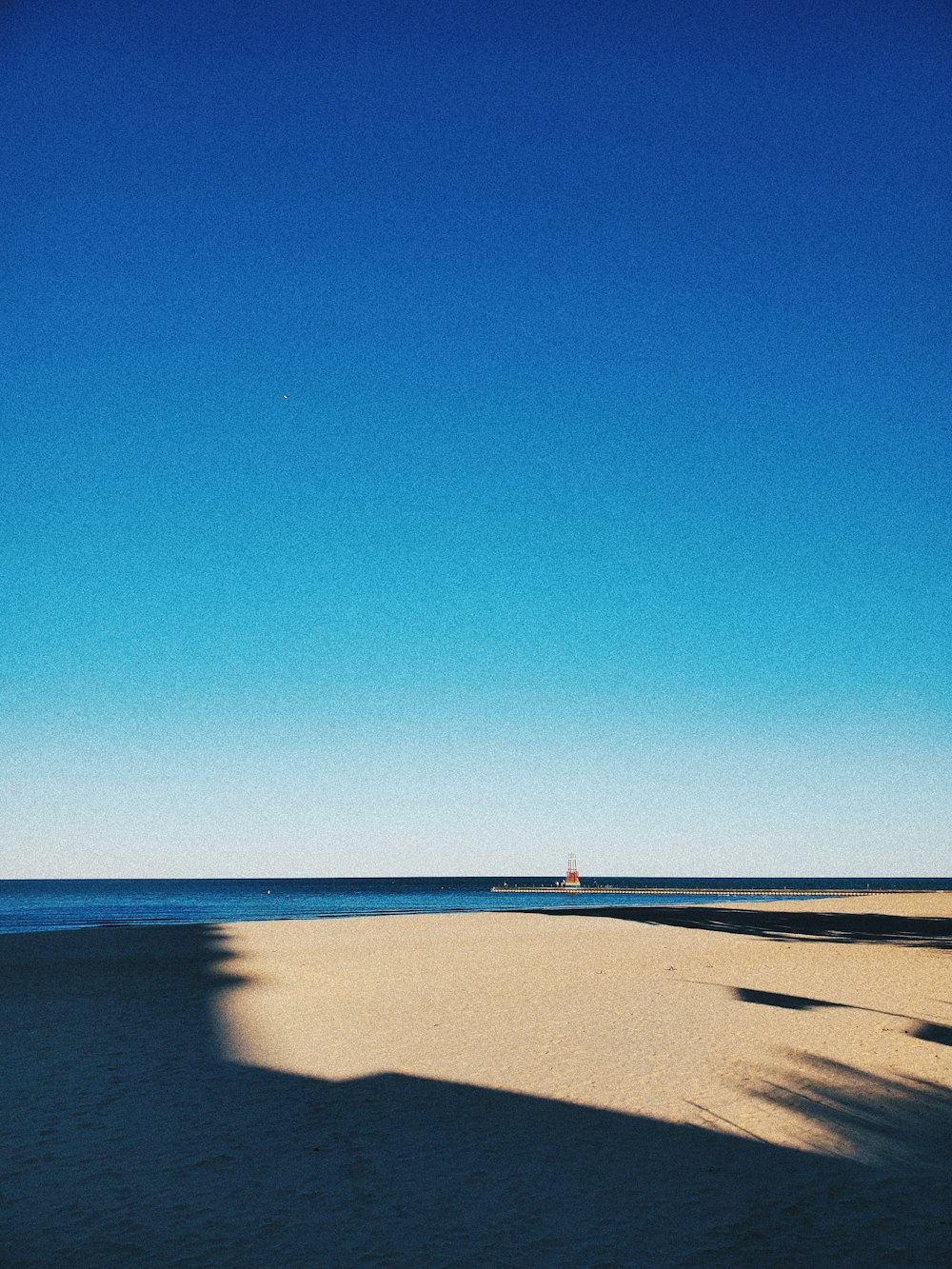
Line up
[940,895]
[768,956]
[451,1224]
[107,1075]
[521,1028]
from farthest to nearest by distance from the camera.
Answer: [940,895] < [768,956] < [521,1028] < [107,1075] < [451,1224]

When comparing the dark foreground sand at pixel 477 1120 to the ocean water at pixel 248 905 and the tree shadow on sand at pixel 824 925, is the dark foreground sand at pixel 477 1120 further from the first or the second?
the ocean water at pixel 248 905

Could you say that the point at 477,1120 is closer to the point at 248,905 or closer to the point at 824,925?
the point at 824,925

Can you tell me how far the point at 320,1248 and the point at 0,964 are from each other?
16.0m

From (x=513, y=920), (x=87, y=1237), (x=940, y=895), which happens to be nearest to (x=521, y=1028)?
(x=87, y=1237)

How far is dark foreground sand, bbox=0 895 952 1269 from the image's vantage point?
5.09 metres

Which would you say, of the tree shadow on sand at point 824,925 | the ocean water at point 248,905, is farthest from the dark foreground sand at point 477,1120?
the ocean water at point 248,905

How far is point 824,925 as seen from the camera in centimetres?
2992

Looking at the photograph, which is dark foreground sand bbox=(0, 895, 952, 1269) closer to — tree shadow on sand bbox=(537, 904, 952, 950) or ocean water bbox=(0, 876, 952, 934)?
tree shadow on sand bbox=(537, 904, 952, 950)

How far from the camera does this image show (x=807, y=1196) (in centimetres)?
556

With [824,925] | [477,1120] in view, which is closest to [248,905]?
[824,925]

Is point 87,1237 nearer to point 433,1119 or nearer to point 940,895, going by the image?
point 433,1119

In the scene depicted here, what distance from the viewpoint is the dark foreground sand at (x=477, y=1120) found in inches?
200

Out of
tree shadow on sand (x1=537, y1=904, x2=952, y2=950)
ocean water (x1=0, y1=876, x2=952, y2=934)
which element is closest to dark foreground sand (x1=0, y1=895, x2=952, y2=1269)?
tree shadow on sand (x1=537, y1=904, x2=952, y2=950)

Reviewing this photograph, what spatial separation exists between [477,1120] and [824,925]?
26194 mm
